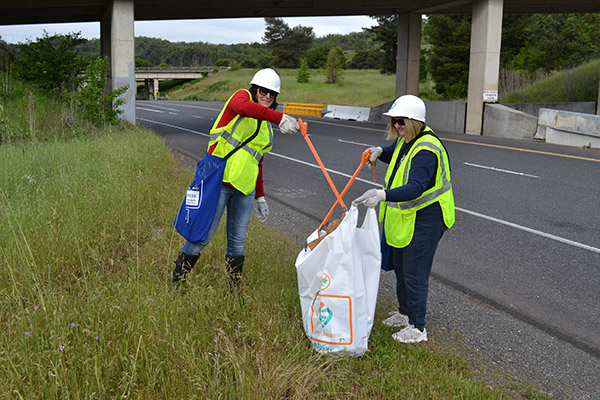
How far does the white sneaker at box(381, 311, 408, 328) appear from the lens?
4324 mm

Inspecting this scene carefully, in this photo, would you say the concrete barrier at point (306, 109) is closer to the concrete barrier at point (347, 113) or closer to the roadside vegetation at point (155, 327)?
the concrete barrier at point (347, 113)

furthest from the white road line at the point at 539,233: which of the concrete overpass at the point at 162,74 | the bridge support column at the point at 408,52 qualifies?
the concrete overpass at the point at 162,74

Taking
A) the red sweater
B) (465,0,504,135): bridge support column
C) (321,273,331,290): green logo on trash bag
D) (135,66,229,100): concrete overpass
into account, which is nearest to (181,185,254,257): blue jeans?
the red sweater

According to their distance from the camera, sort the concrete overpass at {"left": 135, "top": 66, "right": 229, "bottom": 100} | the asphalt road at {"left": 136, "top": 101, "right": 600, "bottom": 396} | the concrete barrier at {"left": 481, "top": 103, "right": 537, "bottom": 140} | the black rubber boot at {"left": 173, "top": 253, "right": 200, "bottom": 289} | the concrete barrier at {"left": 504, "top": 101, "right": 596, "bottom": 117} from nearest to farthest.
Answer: the black rubber boot at {"left": 173, "top": 253, "right": 200, "bottom": 289} → the asphalt road at {"left": 136, "top": 101, "right": 600, "bottom": 396} → the concrete barrier at {"left": 481, "top": 103, "right": 537, "bottom": 140} → the concrete barrier at {"left": 504, "top": 101, "right": 596, "bottom": 117} → the concrete overpass at {"left": 135, "top": 66, "right": 229, "bottom": 100}

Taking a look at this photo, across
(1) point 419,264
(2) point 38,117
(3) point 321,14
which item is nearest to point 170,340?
(1) point 419,264

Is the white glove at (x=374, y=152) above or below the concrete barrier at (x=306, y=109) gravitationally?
below

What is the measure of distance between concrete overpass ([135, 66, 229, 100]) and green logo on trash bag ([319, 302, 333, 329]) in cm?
8117

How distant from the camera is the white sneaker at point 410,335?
406 centimetres

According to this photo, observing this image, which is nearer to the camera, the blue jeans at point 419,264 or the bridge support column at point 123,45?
the blue jeans at point 419,264

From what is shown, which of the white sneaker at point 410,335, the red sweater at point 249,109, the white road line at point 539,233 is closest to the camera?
the white sneaker at point 410,335

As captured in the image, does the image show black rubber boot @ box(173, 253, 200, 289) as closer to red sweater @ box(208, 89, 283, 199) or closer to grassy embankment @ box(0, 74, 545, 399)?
grassy embankment @ box(0, 74, 545, 399)

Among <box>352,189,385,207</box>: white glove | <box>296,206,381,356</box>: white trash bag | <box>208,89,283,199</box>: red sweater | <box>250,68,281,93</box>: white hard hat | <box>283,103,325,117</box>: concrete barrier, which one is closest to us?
<box>296,206,381,356</box>: white trash bag

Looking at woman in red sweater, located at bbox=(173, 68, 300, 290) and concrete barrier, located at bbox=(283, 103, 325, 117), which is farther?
concrete barrier, located at bbox=(283, 103, 325, 117)

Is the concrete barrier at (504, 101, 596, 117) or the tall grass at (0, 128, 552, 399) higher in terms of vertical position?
the concrete barrier at (504, 101, 596, 117)
